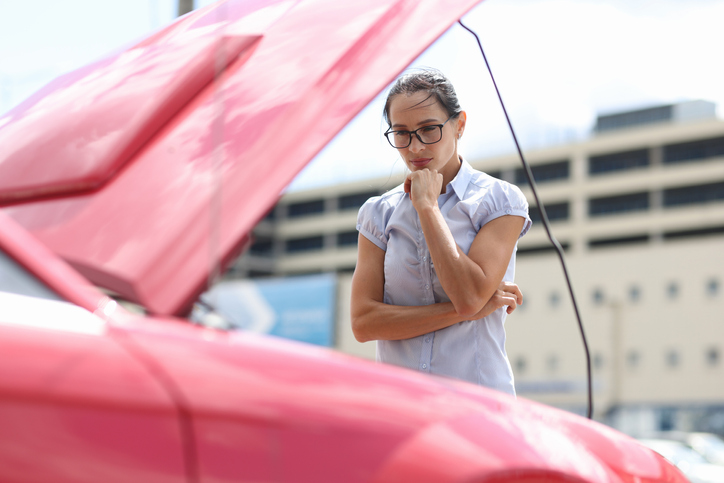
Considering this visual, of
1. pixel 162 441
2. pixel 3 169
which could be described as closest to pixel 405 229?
pixel 3 169

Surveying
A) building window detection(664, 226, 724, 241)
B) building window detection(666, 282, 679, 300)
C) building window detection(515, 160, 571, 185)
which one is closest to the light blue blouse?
building window detection(666, 282, 679, 300)

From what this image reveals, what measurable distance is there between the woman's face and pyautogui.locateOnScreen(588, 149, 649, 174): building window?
54657mm

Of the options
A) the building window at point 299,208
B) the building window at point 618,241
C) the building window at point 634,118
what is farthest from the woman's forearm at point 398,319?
the building window at point 634,118

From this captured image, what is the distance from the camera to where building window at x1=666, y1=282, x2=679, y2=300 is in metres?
47.1

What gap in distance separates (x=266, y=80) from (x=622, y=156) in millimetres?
56322

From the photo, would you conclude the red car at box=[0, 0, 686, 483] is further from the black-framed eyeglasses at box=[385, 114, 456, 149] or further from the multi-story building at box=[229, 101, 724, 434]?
the multi-story building at box=[229, 101, 724, 434]

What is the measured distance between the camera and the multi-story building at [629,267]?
45.9 metres

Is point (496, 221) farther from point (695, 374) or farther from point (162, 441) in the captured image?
point (695, 374)

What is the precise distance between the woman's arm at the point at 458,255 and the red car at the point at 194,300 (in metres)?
0.45

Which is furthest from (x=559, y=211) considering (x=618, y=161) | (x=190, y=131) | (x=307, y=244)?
→ (x=190, y=131)

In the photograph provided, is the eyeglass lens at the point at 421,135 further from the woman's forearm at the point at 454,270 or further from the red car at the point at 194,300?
the red car at the point at 194,300

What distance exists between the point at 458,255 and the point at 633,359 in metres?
49.7

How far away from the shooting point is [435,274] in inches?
75.7

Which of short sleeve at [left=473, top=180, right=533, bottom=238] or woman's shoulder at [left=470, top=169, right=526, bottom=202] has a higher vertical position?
woman's shoulder at [left=470, top=169, right=526, bottom=202]
